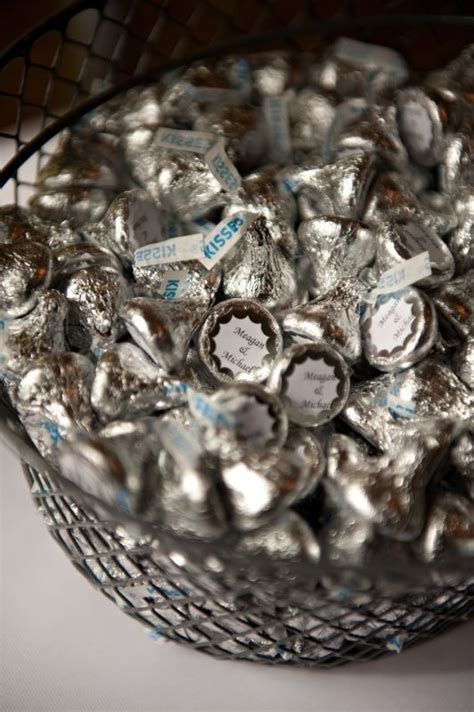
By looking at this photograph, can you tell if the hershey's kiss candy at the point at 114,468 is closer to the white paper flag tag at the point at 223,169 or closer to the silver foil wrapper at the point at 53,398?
the silver foil wrapper at the point at 53,398

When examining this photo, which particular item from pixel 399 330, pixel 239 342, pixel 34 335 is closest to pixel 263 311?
pixel 239 342

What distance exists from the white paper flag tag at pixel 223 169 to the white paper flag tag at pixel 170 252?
4.0 inches

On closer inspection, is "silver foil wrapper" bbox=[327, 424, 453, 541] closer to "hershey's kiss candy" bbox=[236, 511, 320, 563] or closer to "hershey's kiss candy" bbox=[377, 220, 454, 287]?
"hershey's kiss candy" bbox=[236, 511, 320, 563]

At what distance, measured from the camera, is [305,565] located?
18.8 inches

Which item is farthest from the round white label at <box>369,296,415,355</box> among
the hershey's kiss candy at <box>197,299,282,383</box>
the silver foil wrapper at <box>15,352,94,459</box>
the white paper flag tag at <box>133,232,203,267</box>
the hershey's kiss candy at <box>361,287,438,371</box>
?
the silver foil wrapper at <box>15,352,94,459</box>

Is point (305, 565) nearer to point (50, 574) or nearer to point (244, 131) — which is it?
point (50, 574)

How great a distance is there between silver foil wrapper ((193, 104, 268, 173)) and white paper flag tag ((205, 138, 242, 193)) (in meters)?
0.05

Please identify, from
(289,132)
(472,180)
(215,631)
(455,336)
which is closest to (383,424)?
(455,336)

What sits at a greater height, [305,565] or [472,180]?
[472,180]

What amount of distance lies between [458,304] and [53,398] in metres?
0.47

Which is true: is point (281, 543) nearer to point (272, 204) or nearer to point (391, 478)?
point (391, 478)

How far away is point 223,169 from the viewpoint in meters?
0.92

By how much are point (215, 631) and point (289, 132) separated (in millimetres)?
697

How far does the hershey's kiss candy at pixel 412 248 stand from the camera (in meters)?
0.84
